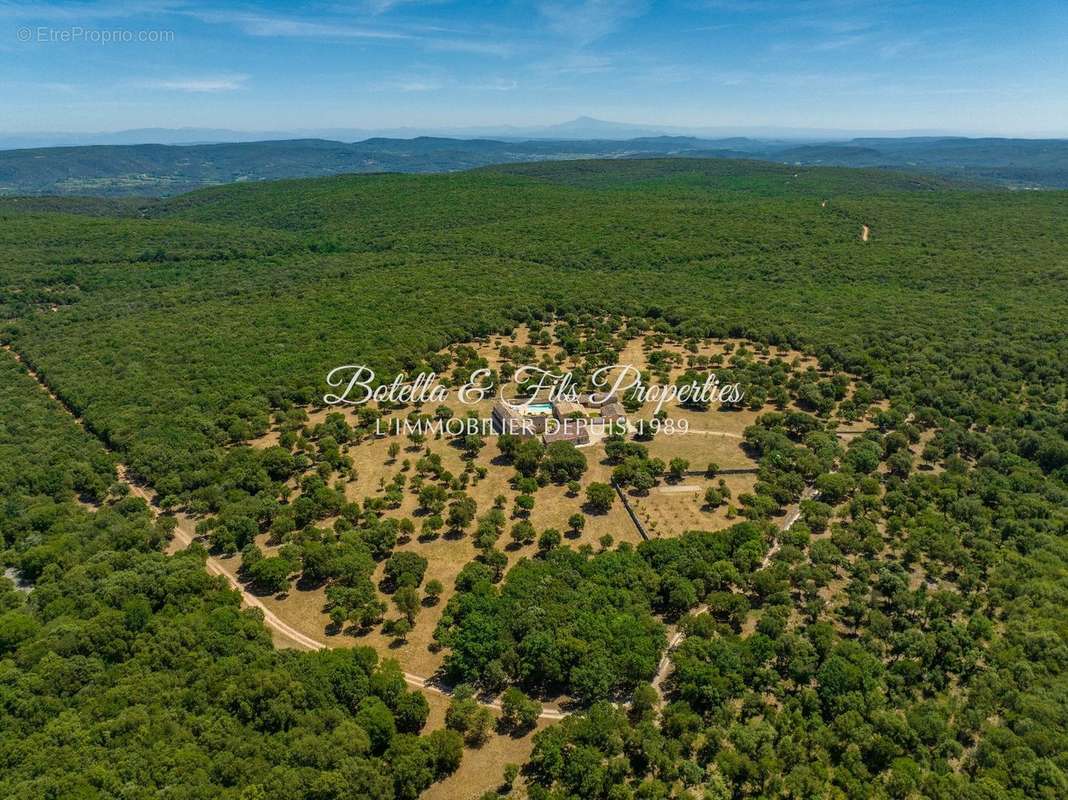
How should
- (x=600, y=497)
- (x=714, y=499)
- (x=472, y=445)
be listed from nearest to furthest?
1. (x=600, y=497)
2. (x=714, y=499)
3. (x=472, y=445)

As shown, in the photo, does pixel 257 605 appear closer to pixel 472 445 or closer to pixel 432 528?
pixel 432 528

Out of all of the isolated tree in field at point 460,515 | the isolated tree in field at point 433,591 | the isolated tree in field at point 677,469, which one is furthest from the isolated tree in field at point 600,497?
the isolated tree in field at point 433,591

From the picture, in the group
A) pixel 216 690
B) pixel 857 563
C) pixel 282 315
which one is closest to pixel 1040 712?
pixel 857 563

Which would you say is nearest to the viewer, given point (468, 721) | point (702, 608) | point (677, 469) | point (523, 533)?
point (468, 721)

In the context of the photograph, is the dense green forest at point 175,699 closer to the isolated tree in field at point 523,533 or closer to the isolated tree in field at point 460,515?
the isolated tree in field at point 523,533

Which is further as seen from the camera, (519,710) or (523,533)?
(523,533)

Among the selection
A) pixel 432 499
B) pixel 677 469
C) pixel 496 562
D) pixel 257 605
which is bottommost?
pixel 257 605

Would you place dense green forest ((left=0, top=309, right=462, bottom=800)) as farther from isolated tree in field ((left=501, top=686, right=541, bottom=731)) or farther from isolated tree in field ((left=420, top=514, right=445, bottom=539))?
isolated tree in field ((left=420, top=514, right=445, bottom=539))

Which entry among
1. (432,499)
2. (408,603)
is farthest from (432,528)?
(408,603)
